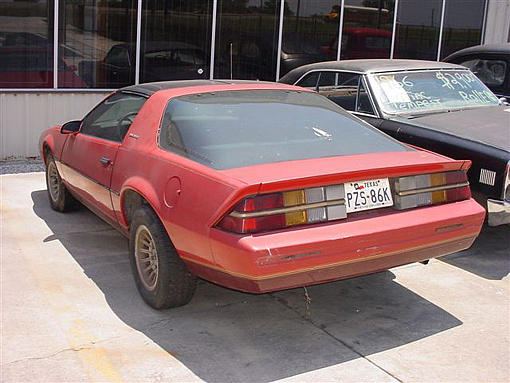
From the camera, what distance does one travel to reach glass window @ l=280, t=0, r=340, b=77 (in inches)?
409

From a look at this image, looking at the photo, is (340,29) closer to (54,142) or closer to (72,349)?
A: (54,142)

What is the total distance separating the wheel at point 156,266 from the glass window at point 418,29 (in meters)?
8.51

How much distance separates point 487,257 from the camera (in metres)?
5.47

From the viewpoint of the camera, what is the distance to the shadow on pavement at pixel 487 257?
513 cm

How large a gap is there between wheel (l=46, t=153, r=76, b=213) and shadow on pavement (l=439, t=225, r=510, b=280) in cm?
349

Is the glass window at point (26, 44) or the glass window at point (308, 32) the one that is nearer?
the glass window at point (26, 44)

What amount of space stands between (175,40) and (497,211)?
19.6ft

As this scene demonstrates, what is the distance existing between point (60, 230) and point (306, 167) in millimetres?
3046

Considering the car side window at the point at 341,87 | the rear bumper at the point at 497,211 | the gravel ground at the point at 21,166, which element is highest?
the car side window at the point at 341,87

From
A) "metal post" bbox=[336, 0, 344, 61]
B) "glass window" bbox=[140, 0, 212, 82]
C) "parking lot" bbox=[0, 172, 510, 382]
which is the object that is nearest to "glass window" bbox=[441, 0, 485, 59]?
"metal post" bbox=[336, 0, 344, 61]

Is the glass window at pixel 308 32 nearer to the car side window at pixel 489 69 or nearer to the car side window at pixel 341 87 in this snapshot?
the car side window at pixel 489 69

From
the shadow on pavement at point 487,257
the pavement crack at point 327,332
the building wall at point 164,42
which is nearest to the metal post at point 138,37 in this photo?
the building wall at point 164,42

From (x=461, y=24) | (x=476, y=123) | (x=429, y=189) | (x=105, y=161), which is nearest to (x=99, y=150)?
(x=105, y=161)

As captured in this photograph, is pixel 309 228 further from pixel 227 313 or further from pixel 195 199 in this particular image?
pixel 227 313
